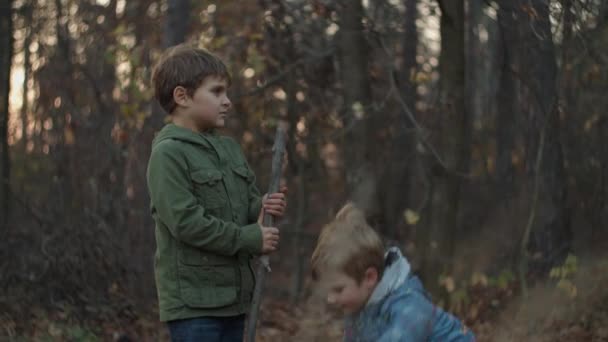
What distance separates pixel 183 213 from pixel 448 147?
4174 millimetres

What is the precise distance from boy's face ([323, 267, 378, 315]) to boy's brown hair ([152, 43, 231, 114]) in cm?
113

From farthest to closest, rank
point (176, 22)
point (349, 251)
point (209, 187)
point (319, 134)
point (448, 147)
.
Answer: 1. point (319, 134)
2. point (176, 22)
3. point (448, 147)
4. point (209, 187)
5. point (349, 251)

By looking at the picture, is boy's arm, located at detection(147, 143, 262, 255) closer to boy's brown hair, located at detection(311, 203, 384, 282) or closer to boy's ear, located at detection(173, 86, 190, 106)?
boy's ear, located at detection(173, 86, 190, 106)

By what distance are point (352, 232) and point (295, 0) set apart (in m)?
6.11

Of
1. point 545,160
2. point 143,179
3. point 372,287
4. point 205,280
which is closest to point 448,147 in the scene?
point 545,160

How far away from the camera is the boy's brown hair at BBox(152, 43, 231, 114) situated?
3787 millimetres

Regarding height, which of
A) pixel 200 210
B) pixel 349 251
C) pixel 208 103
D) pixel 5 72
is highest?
pixel 208 103

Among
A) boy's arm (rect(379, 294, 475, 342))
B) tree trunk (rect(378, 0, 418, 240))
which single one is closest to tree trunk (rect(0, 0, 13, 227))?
tree trunk (rect(378, 0, 418, 240))

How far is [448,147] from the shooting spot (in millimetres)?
7430

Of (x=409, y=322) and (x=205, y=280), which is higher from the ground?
(x=409, y=322)

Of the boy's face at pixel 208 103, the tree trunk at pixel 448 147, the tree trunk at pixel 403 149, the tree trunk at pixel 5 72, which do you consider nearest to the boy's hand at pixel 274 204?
the boy's face at pixel 208 103

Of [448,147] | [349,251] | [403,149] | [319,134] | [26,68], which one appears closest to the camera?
[349,251]

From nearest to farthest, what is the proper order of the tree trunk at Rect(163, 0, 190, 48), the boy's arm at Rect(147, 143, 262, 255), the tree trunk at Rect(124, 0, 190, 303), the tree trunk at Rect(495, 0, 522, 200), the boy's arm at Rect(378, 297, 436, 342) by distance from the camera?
1. the boy's arm at Rect(378, 297, 436, 342)
2. the boy's arm at Rect(147, 143, 262, 255)
3. the tree trunk at Rect(495, 0, 522, 200)
4. the tree trunk at Rect(124, 0, 190, 303)
5. the tree trunk at Rect(163, 0, 190, 48)

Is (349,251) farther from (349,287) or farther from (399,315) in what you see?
(399,315)
